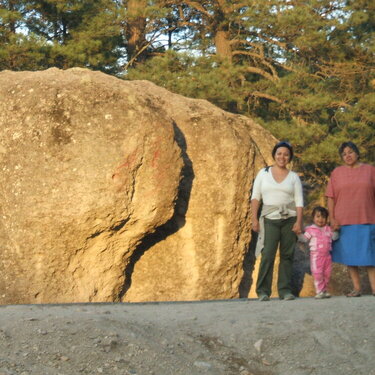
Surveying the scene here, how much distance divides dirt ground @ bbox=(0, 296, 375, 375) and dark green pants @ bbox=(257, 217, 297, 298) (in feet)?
3.45

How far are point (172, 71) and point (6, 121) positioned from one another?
24.1ft

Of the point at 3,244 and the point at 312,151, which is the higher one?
the point at 312,151

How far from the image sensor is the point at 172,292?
28.9 feet

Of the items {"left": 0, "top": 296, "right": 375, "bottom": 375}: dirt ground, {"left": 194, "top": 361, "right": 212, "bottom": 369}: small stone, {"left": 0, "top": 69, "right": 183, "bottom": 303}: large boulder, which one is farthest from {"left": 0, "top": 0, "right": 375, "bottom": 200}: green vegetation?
{"left": 194, "top": 361, "right": 212, "bottom": 369}: small stone

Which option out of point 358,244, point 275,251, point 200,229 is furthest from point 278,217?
point 200,229

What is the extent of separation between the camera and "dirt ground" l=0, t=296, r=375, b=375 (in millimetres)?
4613

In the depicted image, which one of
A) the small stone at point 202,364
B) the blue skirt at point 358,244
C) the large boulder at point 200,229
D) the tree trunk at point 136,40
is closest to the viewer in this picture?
the small stone at point 202,364

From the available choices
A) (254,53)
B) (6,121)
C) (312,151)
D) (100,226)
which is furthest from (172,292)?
(254,53)

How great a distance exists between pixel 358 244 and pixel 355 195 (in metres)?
0.54

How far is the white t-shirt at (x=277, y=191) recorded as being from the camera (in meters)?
7.28

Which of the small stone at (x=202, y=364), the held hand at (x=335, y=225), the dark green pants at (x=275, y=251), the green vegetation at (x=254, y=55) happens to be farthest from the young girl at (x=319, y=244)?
the green vegetation at (x=254, y=55)

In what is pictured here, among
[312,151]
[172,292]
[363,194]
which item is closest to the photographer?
[363,194]

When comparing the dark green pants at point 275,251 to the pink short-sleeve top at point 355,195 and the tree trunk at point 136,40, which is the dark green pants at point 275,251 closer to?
the pink short-sleeve top at point 355,195

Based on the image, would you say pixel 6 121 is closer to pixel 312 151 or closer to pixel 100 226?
pixel 100 226
